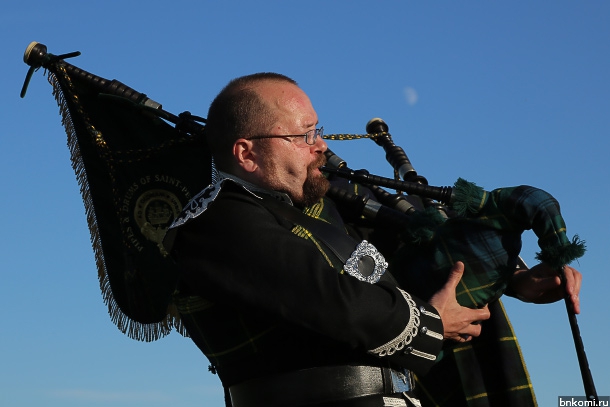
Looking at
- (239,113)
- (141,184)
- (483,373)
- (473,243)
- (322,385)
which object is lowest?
(322,385)

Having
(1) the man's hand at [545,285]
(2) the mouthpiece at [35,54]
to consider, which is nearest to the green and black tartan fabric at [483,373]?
(1) the man's hand at [545,285]

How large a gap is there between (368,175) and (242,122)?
89cm

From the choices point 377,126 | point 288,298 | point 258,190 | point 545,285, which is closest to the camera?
point 288,298

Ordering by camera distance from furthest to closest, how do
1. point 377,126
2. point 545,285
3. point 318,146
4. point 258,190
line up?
point 377,126
point 545,285
point 318,146
point 258,190

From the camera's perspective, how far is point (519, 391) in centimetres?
410

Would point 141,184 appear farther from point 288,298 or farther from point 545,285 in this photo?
point 545,285

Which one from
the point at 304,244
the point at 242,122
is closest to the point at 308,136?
the point at 242,122

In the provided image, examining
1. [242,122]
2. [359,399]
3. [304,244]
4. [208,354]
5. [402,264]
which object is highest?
[242,122]

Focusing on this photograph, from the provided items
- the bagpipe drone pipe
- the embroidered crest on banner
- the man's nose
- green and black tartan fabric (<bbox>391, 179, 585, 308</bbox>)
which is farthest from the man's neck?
the embroidered crest on banner

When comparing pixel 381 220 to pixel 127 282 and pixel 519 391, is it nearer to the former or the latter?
pixel 519 391

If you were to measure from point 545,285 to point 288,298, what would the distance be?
4.45 ft

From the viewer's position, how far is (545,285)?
12.8ft

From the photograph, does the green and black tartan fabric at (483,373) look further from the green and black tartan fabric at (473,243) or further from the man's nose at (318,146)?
the man's nose at (318,146)

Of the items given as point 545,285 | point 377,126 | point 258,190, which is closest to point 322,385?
point 258,190
